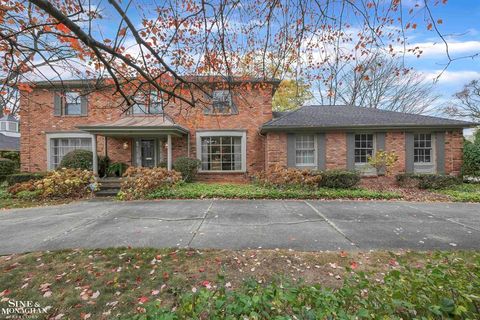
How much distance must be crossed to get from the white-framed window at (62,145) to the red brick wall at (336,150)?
12183 millimetres

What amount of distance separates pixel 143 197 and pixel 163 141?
4.49 m

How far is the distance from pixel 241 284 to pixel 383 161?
32.5ft

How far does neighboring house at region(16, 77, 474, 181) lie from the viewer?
10.6m

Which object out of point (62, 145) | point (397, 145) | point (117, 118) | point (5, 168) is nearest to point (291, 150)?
point (397, 145)

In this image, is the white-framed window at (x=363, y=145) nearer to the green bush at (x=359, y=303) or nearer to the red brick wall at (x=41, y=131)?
the green bush at (x=359, y=303)

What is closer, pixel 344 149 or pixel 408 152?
pixel 408 152

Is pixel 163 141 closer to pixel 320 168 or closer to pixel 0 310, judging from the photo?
pixel 320 168

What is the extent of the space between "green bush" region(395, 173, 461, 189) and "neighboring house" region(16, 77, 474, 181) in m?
0.78

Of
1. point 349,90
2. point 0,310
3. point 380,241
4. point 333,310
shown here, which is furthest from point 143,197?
point 349,90

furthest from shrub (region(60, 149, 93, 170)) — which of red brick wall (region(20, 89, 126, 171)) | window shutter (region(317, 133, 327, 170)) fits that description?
window shutter (region(317, 133, 327, 170))

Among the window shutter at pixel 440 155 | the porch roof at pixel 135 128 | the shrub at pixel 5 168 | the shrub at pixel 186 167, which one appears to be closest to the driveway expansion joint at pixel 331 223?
the shrub at pixel 186 167

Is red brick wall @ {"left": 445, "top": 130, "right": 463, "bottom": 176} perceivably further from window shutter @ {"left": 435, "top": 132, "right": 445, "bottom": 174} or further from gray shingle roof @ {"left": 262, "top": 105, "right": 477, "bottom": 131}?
gray shingle roof @ {"left": 262, "top": 105, "right": 477, "bottom": 131}

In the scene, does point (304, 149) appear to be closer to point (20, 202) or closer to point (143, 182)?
point (143, 182)

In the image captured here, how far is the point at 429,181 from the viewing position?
968 centimetres
